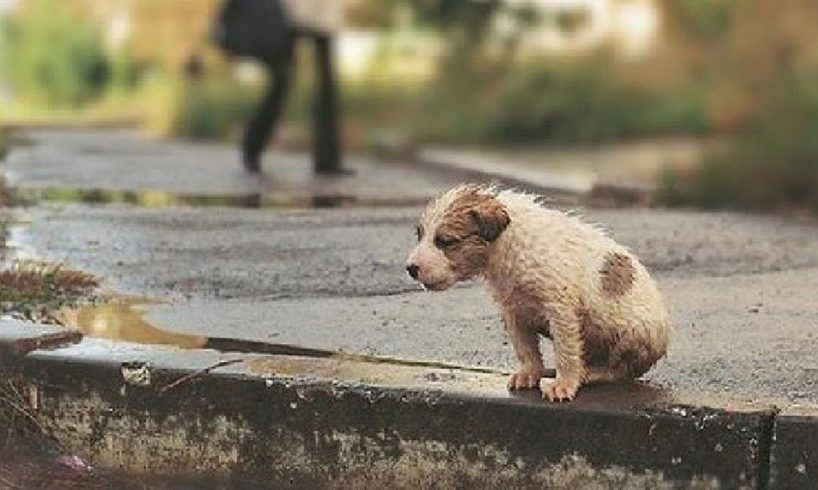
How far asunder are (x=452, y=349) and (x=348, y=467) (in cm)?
94

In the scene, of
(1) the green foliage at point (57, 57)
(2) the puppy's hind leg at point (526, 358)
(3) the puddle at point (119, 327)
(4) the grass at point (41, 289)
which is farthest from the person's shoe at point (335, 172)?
(1) the green foliage at point (57, 57)

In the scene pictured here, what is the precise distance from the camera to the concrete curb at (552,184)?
915cm

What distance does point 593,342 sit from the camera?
322 centimetres

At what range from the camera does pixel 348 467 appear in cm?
327

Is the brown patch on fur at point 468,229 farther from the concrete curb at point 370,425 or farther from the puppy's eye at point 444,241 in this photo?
the concrete curb at point 370,425

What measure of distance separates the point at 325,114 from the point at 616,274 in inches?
300

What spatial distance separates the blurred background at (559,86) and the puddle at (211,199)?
1923mm

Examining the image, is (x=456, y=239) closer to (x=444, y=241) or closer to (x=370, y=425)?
(x=444, y=241)

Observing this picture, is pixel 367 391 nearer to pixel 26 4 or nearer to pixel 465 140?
pixel 465 140

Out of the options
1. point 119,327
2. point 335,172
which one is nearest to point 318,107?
point 335,172

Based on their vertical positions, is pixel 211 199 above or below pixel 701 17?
below

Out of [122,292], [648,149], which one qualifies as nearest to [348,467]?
[122,292]

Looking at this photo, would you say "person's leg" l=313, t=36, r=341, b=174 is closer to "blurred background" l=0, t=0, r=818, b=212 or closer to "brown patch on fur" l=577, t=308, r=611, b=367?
"blurred background" l=0, t=0, r=818, b=212

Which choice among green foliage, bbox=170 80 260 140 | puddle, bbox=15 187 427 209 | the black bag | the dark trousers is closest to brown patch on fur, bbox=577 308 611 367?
puddle, bbox=15 187 427 209
